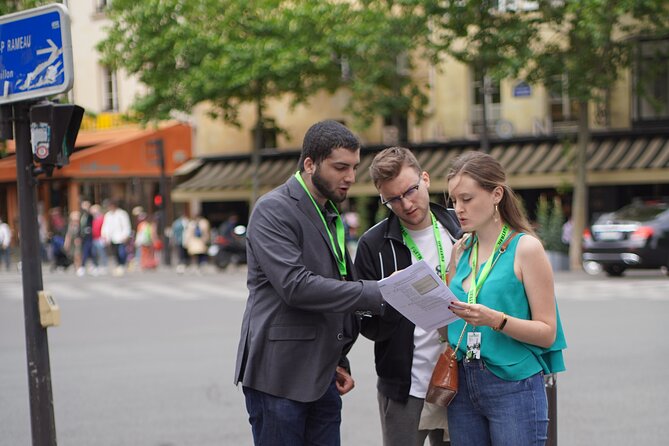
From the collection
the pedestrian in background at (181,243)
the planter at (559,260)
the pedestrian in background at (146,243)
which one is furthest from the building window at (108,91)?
the planter at (559,260)

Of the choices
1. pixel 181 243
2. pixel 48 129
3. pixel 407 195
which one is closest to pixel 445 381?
Result: pixel 407 195

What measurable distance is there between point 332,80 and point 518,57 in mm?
8040

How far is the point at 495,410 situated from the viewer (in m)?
3.41

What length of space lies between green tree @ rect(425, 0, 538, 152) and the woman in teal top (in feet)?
62.8

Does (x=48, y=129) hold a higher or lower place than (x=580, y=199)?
higher

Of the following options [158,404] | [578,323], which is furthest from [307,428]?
[578,323]

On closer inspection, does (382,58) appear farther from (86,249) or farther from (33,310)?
(33,310)

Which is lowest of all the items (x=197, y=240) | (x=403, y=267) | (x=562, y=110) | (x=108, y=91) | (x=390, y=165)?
(x=197, y=240)

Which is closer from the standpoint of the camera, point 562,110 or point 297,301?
point 297,301

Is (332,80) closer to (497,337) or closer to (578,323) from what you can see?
(578,323)

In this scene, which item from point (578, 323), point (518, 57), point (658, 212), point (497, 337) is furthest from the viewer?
point (518, 57)

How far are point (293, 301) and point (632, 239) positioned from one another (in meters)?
16.4

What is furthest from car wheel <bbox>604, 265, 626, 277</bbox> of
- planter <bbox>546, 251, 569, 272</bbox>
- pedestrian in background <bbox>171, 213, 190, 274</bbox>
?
pedestrian in background <bbox>171, 213, 190, 274</bbox>

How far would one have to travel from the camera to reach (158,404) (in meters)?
7.90
